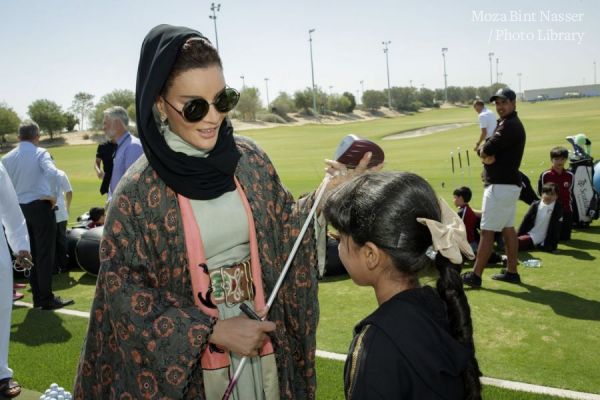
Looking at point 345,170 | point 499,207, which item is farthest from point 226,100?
point 499,207

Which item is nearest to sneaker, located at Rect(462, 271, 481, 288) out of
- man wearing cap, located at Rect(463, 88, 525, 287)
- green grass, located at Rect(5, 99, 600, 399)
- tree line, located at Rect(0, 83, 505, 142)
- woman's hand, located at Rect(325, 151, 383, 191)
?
man wearing cap, located at Rect(463, 88, 525, 287)

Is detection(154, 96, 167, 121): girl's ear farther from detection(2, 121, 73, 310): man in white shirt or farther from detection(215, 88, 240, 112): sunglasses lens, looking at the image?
detection(2, 121, 73, 310): man in white shirt

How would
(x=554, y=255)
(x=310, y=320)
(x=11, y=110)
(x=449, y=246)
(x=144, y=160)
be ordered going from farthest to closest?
(x=11, y=110) < (x=554, y=255) < (x=310, y=320) < (x=144, y=160) < (x=449, y=246)

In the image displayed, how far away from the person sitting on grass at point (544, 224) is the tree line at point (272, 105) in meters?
69.6

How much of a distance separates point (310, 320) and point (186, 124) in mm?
1034

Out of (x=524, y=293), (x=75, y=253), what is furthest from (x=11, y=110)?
(x=524, y=293)

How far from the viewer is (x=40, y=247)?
6.25m

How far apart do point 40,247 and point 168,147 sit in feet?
15.7

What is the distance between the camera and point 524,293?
5.70 m

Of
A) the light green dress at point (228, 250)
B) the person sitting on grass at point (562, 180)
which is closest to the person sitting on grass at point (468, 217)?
the person sitting on grass at point (562, 180)

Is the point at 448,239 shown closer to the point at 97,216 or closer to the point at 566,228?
the point at 566,228

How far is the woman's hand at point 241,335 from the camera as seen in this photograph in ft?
6.66

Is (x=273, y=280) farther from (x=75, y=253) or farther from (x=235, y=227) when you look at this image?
(x=75, y=253)

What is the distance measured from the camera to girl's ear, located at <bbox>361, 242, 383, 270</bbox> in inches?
72.0
